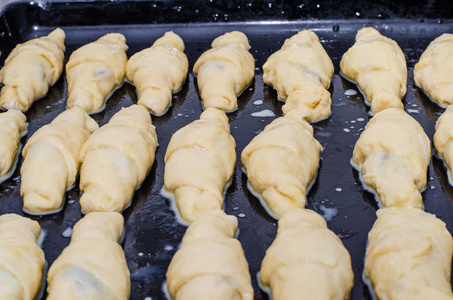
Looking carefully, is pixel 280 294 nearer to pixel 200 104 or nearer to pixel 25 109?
pixel 200 104

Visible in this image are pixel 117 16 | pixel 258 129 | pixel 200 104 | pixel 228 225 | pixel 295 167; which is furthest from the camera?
pixel 117 16

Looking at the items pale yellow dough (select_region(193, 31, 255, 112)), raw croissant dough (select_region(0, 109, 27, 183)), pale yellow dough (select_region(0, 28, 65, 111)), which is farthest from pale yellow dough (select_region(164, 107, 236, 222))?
pale yellow dough (select_region(0, 28, 65, 111))

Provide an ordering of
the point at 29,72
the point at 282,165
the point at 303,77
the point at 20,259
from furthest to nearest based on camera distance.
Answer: the point at 29,72, the point at 303,77, the point at 282,165, the point at 20,259

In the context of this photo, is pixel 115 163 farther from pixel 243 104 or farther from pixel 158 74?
pixel 243 104

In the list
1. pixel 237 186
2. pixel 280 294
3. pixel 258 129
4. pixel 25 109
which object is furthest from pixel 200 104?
pixel 280 294

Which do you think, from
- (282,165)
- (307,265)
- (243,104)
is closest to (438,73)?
(243,104)

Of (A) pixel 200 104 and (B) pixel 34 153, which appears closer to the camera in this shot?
(B) pixel 34 153
